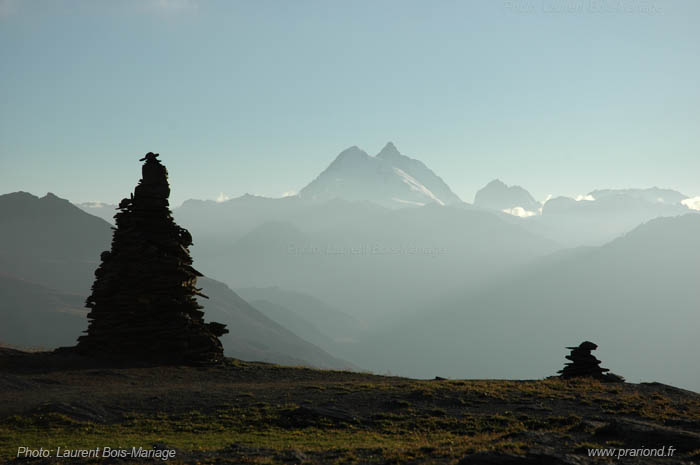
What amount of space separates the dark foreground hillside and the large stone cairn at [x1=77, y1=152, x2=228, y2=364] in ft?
16.0

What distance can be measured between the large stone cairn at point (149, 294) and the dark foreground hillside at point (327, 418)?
4875 millimetres

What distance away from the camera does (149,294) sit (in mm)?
42531

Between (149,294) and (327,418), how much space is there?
23.9 meters

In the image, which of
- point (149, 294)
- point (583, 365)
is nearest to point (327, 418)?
point (149, 294)

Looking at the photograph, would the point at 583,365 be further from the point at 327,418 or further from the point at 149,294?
the point at 149,294

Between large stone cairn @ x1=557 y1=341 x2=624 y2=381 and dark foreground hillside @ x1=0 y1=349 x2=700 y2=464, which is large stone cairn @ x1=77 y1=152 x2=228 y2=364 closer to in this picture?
dark foreground hillside @ x1=0 y1=349 x2=700 y2=464

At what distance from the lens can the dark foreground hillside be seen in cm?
1850

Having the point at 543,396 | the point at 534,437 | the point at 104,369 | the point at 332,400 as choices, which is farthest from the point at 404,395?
the point at 104,369

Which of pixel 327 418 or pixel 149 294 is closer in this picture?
pixel 327 418

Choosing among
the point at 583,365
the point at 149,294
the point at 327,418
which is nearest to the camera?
the point at 327,418

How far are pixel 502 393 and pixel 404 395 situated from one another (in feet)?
19.1

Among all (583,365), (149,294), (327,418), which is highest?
(149,294)

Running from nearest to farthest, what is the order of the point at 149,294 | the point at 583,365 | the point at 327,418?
1. the point at 327,418
2. the point at 583,365
3. the point at 149,294

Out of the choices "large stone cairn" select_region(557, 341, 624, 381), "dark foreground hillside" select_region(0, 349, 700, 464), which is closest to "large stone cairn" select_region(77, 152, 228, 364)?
"dark foreground hillside" select_region(0, 349, 700, 464)
